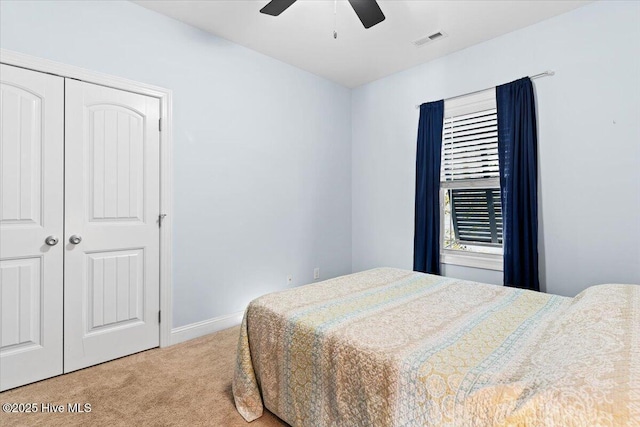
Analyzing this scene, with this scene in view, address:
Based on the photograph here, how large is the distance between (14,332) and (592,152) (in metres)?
4.32

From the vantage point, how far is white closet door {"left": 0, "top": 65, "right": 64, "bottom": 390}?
208cm

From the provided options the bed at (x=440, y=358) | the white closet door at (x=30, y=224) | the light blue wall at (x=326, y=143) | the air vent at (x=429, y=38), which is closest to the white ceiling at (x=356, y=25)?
the air vent at (x=429, y=38)

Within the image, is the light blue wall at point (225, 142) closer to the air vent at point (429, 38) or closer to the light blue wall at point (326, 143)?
the light blue wall at point (326, 143)

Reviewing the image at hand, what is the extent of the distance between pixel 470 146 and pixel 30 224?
369cm

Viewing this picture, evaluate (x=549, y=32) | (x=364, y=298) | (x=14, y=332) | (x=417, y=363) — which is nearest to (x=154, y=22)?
(x=14, y=332)

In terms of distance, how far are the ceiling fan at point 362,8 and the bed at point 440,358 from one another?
1.84 meters

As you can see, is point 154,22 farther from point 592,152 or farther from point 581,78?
point 592,152

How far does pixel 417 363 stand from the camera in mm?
1168

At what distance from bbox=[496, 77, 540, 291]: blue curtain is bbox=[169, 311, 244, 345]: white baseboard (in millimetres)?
2562

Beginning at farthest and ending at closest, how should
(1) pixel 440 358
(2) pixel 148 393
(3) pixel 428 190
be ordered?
(3) pixel 428 190 → (2) pixel 148 393 → (1) pixel 440 358

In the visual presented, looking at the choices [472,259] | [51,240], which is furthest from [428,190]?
[51,240]

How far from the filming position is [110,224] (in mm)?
2488

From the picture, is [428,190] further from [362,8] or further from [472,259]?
[362,8]

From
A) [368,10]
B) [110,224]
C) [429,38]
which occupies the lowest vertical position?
[110,224]
